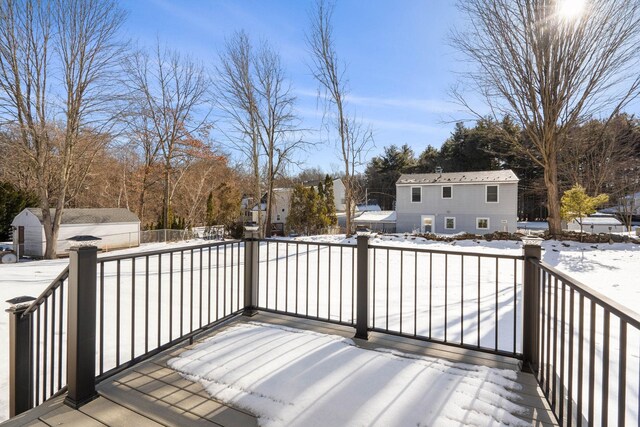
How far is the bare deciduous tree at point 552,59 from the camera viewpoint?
9664mm

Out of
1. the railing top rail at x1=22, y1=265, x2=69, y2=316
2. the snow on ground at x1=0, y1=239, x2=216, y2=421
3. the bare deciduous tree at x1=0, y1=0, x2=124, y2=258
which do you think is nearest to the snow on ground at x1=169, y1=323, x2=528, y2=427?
the railing top rail at x1=22, y1=265, x2=69, y2=316

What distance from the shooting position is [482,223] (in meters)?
19.3

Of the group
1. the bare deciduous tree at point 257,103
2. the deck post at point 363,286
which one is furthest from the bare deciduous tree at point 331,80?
the deck post at point 363,286

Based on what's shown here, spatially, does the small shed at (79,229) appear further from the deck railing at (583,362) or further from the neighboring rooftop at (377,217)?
the neighboring rooftop at (377,217)

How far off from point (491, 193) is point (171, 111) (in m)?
18.2

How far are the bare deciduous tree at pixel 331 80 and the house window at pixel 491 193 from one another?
944 centimetres

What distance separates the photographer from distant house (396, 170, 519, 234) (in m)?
18.7

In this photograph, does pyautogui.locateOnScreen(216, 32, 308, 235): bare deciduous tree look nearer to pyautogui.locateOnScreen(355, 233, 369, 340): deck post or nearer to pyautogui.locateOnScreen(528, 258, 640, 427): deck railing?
pyautogui.locateOnScreen(355, 233, 369, 340): deck post

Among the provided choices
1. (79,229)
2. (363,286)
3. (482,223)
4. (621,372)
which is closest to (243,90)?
(79,229)

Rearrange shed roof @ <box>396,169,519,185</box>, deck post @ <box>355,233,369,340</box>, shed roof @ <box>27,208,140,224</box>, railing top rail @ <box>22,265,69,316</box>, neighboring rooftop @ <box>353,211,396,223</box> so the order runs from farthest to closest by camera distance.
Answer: neighboring rooftop @ <box>353,211,396,223</box> < shed roof @ <box>396,169,519,185</box> < shed roof @ <box>27,208,140,224</box> < deck post @ <box>355,233,369,340</box> < railing top rail @ <box>22,265,69,316</box>

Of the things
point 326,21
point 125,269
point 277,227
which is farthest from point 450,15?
point 277,227

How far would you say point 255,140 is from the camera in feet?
46.7

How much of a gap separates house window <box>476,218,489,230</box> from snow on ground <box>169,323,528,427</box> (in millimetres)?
18893

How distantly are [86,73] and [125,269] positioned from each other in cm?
798
